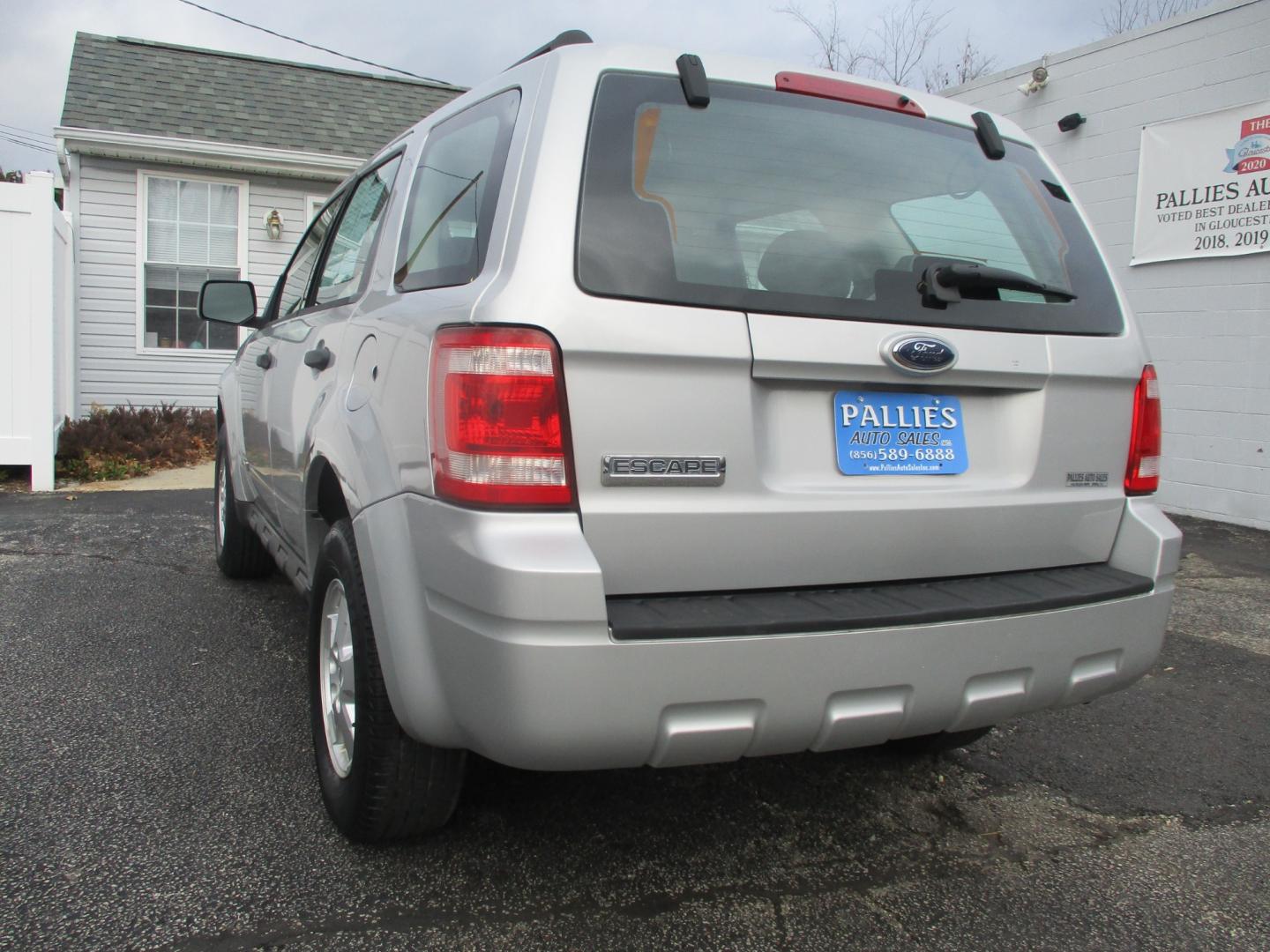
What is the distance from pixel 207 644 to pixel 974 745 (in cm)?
296

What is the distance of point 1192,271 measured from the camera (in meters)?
7.76

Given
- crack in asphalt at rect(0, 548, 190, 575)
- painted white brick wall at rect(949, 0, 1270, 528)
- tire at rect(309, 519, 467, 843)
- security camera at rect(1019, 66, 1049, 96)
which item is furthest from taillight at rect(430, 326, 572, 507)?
security camera at rect(1019, 66, 1049, 96)

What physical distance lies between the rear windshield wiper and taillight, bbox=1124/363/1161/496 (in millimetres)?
430

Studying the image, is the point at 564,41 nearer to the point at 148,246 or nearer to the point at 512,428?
the point at 512,428

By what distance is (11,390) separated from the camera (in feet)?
25.9

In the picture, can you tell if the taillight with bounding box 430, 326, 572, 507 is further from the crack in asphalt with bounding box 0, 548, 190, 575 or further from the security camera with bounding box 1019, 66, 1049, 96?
the security camera with bounding box 1019, 66, 1049, 96

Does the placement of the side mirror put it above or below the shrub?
above

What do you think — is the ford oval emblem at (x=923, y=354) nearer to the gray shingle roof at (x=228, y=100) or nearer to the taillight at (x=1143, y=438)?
the taillight at (x=1143, y=438)

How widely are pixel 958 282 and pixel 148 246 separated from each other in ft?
38.4

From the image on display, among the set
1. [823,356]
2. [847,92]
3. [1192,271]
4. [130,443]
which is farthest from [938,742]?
[130,443]

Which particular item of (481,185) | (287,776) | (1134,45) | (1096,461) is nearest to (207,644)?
(287,776)

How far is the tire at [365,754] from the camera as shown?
2.26 meters

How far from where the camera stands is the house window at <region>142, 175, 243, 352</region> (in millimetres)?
11914

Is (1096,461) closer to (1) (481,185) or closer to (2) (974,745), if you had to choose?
(2) (974,745)
